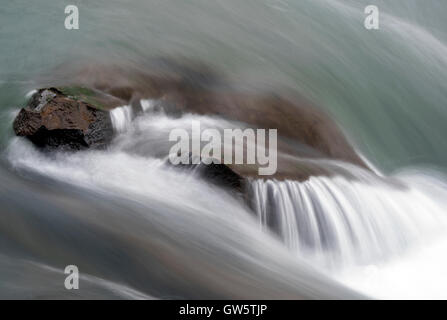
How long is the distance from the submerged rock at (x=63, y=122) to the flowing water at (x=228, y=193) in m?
0.16

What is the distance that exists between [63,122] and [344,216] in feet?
10.4

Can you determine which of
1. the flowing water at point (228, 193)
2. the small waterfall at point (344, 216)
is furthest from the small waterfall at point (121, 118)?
the small waterfall at point (344, 216)

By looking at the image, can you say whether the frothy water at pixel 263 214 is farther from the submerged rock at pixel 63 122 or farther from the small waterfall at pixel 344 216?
the submerged rock at pixel 63 122

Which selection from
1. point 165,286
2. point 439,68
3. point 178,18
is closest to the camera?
point 165,286

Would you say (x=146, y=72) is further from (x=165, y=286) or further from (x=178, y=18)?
(x=165, y=286)

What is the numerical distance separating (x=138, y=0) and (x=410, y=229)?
562cm

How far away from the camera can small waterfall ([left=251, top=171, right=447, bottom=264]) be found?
6.52 meters

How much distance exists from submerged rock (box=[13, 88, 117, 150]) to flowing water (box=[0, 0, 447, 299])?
0.16 metres

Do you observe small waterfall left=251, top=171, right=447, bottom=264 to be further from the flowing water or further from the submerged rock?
the submerged rock

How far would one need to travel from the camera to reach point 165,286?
5281mm

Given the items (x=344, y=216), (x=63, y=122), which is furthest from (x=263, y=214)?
(x=63, y=122)

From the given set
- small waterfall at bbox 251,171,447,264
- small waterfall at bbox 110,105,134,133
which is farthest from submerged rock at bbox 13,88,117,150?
small waterfall at bbox 251,171,447,264

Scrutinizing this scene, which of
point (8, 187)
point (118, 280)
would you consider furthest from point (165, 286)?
point (8, 187)

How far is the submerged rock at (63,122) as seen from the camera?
22.5 ft
